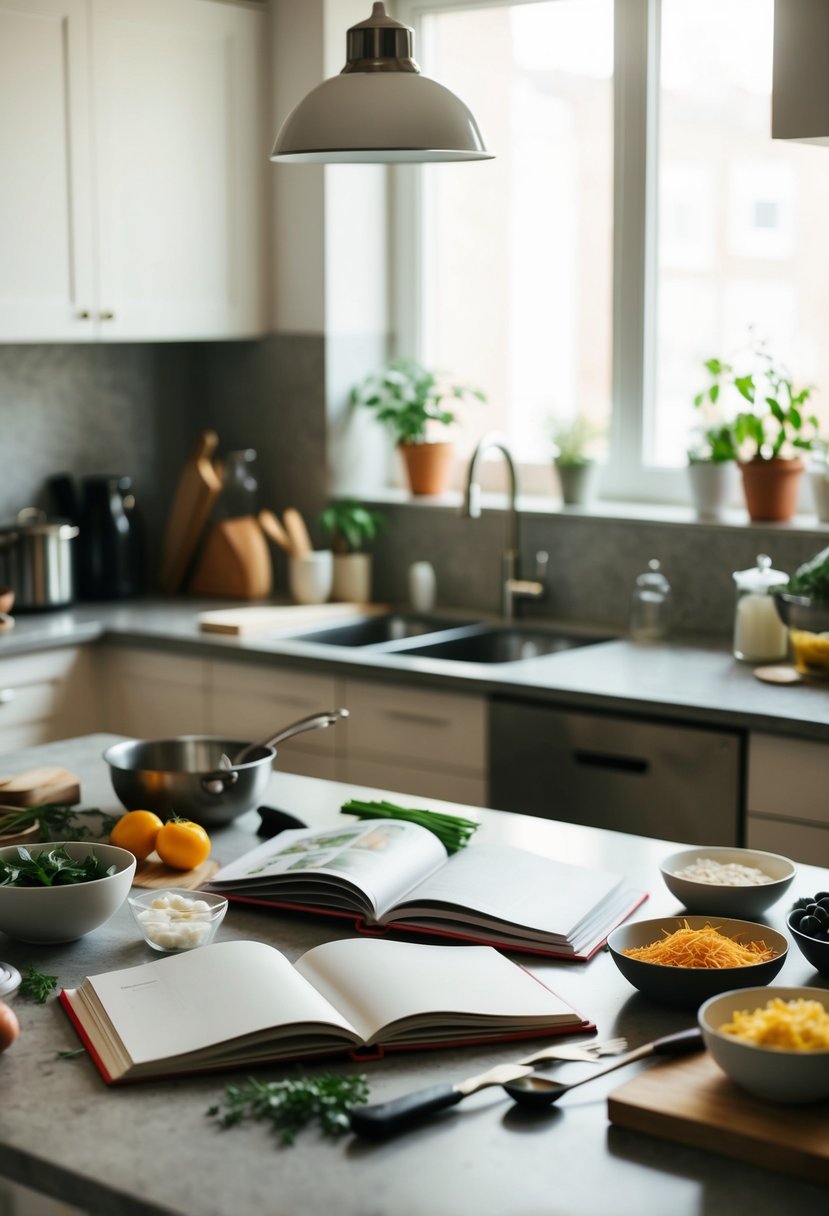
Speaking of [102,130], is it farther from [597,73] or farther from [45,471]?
[597,73]

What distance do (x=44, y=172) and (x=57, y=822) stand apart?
2.00 metres

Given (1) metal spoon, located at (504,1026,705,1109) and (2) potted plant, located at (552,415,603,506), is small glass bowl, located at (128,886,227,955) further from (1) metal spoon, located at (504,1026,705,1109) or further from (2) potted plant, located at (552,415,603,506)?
(2) potted plant, located at (552,415,603,506)

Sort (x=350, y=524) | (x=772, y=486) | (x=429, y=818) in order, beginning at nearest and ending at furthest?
(x=429, y=818), (x=772, y=486), (x=350, y=524)

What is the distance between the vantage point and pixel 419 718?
329 cm

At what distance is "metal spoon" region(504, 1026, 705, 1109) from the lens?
134 cm

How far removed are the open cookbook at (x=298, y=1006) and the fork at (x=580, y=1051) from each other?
0.04 m

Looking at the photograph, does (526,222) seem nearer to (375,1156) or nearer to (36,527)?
(36,527)

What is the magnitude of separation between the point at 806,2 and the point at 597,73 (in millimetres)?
1406

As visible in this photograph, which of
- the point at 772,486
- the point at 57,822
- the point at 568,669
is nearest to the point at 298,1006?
the point at 57,822

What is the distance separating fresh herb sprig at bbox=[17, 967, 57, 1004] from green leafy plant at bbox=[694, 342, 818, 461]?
232 centimetres

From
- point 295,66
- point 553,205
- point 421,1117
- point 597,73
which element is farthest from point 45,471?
point 421,1117

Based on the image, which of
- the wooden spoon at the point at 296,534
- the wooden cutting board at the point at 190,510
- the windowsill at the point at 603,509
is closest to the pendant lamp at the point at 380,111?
the windowsill at the point at 603,509

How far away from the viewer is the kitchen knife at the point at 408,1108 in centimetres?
128

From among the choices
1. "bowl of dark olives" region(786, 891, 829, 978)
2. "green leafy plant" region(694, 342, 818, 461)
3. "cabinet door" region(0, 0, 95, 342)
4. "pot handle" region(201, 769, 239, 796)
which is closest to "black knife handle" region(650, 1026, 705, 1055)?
"bowl of dark olives" region(786, 891, 829, 978)
